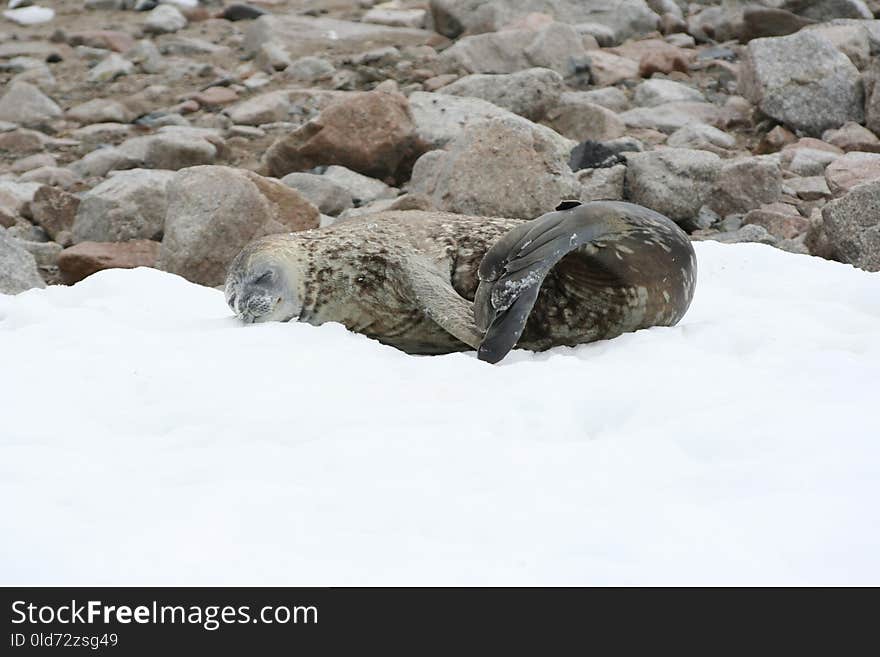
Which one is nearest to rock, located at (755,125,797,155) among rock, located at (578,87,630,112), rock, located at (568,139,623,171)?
rock, located at (578,87,630,112)

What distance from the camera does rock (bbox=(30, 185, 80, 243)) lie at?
25.5 ft

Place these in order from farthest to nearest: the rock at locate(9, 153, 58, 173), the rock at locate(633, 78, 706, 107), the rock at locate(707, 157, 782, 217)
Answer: the rock at locate(633, 78, 706, 107) → the rock at locate(9, 153, 58, 173) → the rock at locate(707, 157, 782, 217)

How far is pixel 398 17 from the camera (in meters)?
13.8

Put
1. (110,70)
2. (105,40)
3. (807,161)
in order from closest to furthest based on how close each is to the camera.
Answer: (807,161) < (110,70) < (105,40)

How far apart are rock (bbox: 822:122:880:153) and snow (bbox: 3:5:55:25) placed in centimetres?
999

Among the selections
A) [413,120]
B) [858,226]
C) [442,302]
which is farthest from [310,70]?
[442,302]

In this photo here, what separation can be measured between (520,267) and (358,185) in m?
4.53

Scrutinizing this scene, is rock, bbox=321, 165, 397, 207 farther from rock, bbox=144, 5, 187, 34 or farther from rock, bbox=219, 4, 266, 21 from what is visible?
rock, bbox=219, 4, 266, 21

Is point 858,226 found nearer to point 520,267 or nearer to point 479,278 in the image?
point 479,278

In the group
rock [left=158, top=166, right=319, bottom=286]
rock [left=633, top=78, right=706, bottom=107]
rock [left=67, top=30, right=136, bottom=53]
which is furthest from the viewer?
rock [left=67, top=30, right=136, bottom=53]

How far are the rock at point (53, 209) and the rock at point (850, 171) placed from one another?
517 centimetres

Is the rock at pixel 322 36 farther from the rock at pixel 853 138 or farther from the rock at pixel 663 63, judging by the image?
the rock at pixel 853 138

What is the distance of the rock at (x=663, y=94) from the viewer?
1038 centimetres

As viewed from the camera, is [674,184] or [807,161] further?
[807,161]
